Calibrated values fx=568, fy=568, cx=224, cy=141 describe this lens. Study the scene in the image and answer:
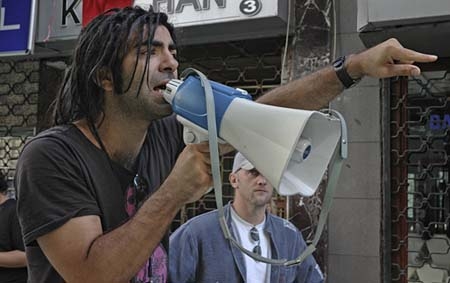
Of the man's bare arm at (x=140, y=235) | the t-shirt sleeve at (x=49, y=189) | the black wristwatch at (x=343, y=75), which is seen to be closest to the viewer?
the man's bare arm at (x=140, y=235)

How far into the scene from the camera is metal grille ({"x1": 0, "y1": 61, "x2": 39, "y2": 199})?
621 cm

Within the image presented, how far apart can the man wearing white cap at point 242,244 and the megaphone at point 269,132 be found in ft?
4.52

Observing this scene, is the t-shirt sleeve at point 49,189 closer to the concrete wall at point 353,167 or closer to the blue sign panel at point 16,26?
the concrete wall at point 353,167

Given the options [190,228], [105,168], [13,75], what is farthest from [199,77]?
[13,75]

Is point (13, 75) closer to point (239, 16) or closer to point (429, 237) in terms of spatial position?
point (239, 16)

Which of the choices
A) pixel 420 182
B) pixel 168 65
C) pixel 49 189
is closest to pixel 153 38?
pixel 168 65

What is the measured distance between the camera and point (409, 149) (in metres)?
4.70

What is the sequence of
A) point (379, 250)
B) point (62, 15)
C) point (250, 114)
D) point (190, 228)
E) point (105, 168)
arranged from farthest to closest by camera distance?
point (62, 15) → point (379, 250) → point (190, 228) → point (105, 168) → point (250, 114)

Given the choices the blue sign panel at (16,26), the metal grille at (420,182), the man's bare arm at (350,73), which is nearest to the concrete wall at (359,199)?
the metal grille at (420,182)

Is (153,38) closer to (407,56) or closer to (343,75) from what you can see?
(343,75)

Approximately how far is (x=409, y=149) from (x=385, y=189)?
425 millimetres

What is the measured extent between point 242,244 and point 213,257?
0.20m

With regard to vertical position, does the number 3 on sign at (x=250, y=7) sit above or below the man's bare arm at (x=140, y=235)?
above

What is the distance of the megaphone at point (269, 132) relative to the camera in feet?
4.19
